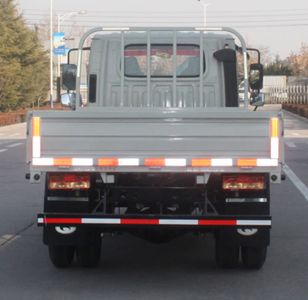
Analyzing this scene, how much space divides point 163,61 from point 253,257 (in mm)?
3175

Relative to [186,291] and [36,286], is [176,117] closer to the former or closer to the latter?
[186,291]

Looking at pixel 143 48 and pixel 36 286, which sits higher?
pixel 143 48

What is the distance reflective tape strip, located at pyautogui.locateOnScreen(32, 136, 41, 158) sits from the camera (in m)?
6.44

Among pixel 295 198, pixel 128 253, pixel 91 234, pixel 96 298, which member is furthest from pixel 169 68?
pixel 295 198

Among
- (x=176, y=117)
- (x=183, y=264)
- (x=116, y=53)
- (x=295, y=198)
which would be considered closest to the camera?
(x=176, y=117)

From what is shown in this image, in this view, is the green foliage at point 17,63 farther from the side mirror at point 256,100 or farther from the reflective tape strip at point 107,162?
the reflective tape strip at point 107,162

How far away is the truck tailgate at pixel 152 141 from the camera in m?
6.38

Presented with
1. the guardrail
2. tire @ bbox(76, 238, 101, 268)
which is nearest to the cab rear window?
tire @ bbox(76, 238, 101, 268)

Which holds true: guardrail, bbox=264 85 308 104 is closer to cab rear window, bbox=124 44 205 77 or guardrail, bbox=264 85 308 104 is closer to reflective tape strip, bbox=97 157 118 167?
cab rear window, bbox=124 44 205 77

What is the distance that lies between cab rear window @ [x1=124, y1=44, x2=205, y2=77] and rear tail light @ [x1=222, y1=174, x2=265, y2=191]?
3068 mm

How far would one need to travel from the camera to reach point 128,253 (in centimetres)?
853

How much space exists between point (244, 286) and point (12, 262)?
265 cm

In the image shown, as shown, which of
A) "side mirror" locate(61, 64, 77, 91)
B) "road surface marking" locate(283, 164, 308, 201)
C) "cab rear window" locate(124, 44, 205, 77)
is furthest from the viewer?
"road surface marking" locate(283, 164, 308, 201)

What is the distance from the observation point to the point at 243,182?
21.9 ft
